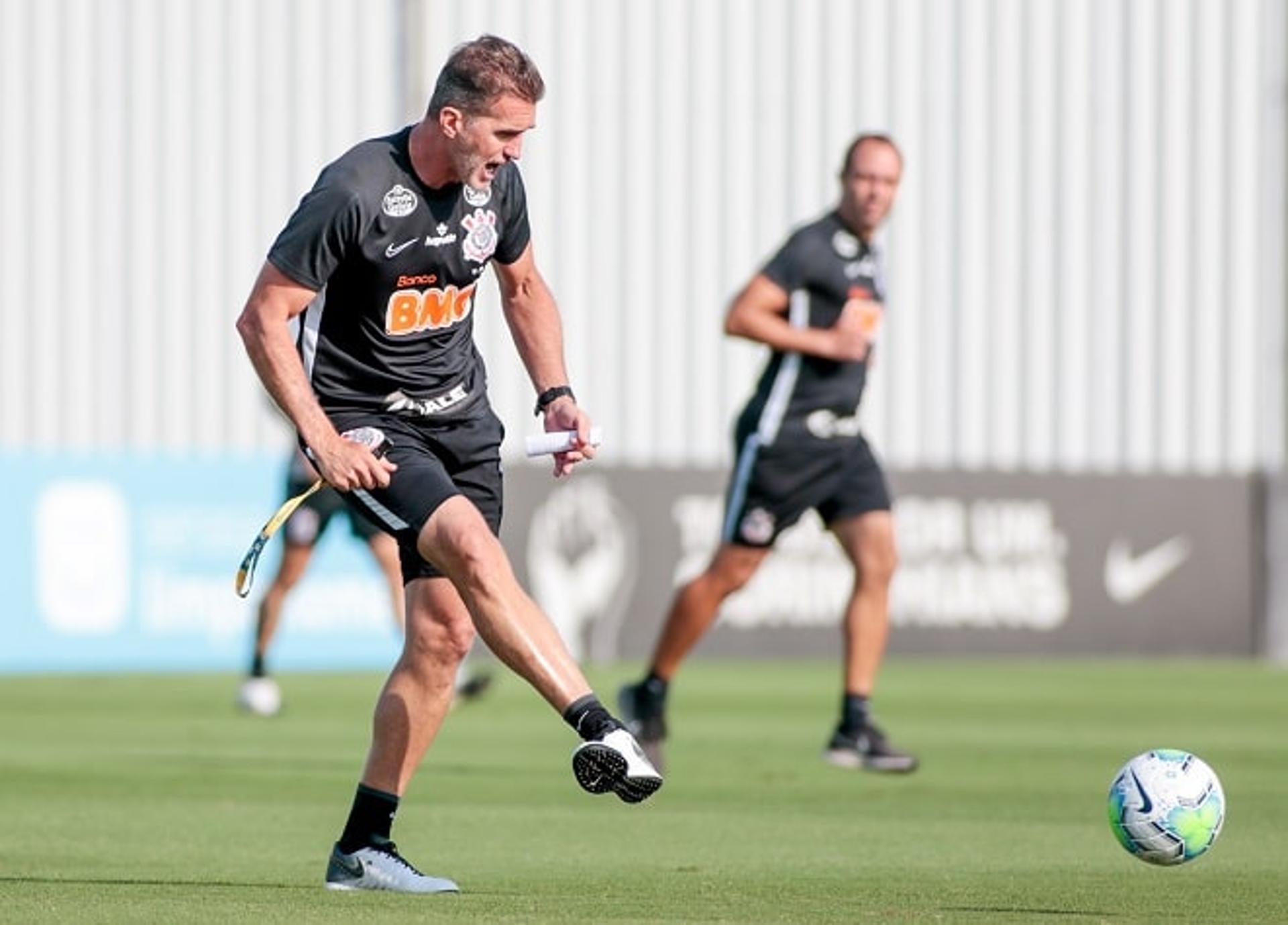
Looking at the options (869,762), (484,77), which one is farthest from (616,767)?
(869,762)

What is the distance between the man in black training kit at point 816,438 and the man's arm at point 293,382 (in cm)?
459

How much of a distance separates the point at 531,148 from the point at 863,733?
13.0 metres

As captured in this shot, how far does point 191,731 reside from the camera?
13.4 m

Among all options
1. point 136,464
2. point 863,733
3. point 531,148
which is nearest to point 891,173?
point 863,733

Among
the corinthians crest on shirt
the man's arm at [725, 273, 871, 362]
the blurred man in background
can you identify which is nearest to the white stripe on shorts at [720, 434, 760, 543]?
the man's arm at [725, 273, 871, 362]

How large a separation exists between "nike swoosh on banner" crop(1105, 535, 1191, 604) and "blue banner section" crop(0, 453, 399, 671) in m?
5.39

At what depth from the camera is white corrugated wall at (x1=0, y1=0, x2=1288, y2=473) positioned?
2308cm

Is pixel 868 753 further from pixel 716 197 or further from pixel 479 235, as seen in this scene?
pixel 716 197

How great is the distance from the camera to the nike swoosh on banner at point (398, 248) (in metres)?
7.37

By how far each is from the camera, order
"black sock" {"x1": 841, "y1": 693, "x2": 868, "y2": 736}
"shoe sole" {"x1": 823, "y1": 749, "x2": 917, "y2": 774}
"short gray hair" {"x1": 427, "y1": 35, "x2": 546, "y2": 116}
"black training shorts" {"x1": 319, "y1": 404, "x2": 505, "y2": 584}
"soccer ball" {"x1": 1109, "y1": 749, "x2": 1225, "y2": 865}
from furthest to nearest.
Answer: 1. "black sock" {"x1": 841, "y1": 693, "x2": 868, "y2": 736}
2. "shoe sole" {"x1": 823, "y1": 749, "x2": 917, "y2": 774}
3. "soccer ball" {"x1": 1109, "y1": 749, "x2": 1225, "y2": 865}
4. "black training shorts" {"x1": 319, "y1": 404, "x2": 505, "y2": 584}
5. "short gray hair" {"x1": 427, "y1": 35, "x2": 546, "y2": 116}

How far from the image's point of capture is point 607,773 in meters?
6.82

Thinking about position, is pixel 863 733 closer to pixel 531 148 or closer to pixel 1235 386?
pixel 531 148

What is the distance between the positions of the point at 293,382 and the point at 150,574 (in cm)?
1206

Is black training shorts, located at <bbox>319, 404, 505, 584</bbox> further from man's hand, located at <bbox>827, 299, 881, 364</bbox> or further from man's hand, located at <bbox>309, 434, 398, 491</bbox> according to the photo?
man's hand, located at <bbox>827, 299, 881, 364</bbox>
